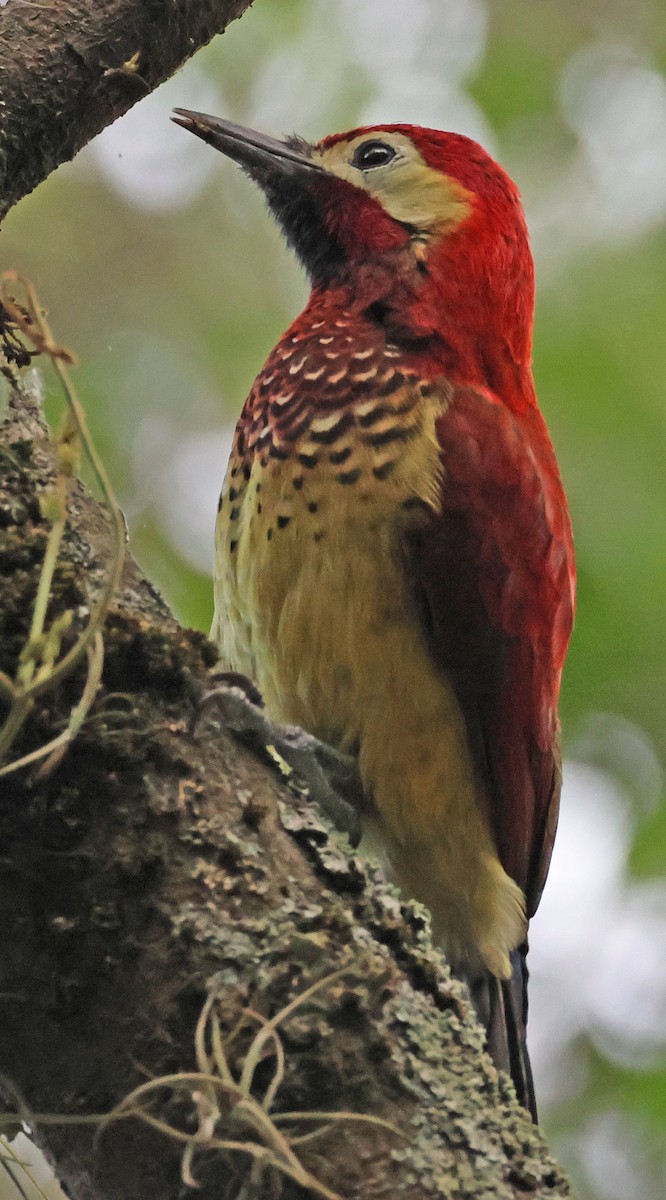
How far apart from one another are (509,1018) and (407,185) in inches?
64.9

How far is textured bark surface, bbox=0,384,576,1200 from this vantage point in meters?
1.25

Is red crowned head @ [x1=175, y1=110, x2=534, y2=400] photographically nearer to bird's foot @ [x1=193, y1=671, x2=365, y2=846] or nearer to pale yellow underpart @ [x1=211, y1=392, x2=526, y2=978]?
pale yellow underpart @ [x1=211, y1=392, x2=526, y2=978]

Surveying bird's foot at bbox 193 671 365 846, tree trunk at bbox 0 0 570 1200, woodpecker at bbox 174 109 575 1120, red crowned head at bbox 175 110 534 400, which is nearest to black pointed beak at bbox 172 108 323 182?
red crowned head at bbox 175 110 534 400

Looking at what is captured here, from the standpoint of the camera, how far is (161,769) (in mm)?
1347

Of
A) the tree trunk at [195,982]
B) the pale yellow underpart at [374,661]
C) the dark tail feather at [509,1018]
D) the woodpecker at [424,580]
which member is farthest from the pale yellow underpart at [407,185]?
the tree trunk at [195,982]

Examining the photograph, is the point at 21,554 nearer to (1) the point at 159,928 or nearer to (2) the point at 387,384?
(1) the point at 159,928

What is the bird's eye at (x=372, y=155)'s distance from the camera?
9.52 feet

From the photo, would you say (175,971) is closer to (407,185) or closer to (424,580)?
(424,580)

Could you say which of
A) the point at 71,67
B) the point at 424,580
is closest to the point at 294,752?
Result: the point at 424,580

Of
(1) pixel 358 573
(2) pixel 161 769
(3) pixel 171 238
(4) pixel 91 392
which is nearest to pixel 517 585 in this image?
(1) pixel 358 573

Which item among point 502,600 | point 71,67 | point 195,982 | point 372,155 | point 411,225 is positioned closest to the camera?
point 195,982

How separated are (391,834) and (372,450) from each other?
0.63 meters

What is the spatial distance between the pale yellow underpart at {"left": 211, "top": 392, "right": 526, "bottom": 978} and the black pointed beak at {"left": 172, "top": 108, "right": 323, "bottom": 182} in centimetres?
84

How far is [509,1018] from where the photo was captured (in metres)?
2.42
